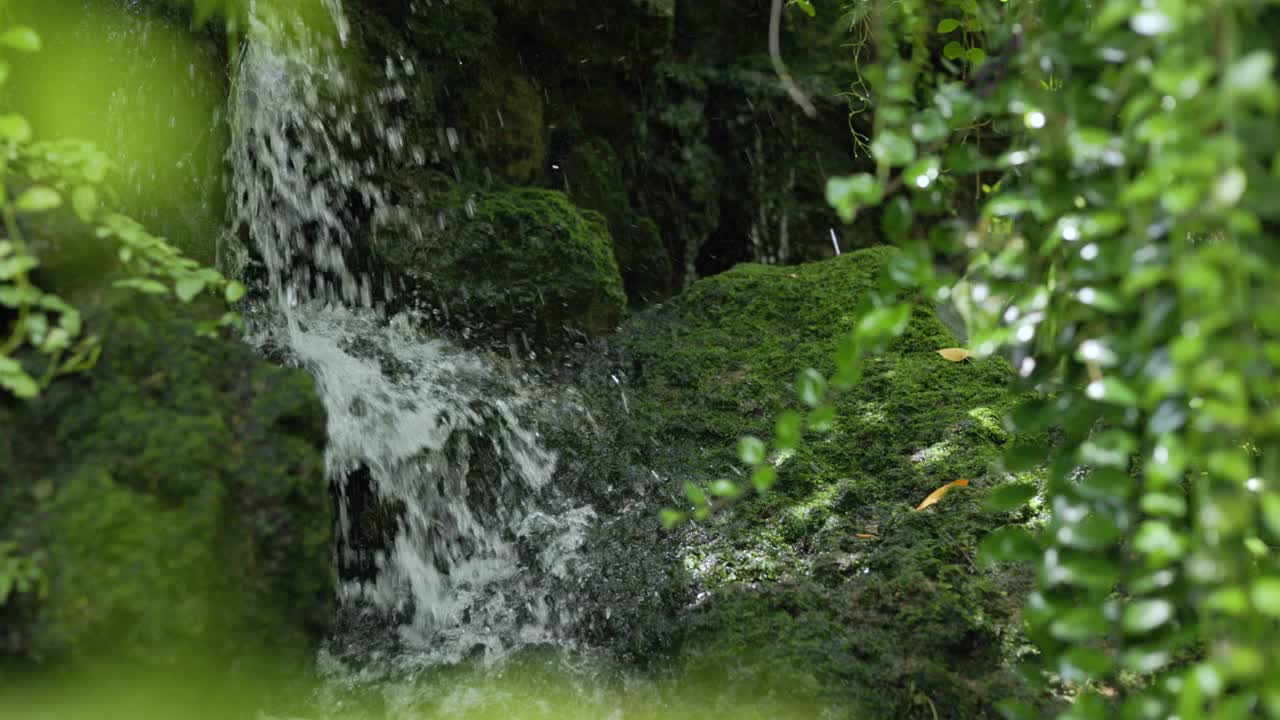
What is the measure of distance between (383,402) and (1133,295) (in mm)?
2901

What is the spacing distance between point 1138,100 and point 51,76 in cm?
334

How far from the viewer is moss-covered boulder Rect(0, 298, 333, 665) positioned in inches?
66.2

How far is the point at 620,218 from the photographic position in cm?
510

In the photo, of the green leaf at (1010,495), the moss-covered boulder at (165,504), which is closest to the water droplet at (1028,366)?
the green leaf at (1010,495)

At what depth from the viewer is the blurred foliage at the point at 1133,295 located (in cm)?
107

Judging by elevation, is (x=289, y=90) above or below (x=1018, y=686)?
above

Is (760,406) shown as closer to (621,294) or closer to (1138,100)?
(621,294)

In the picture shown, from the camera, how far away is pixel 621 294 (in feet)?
14.1

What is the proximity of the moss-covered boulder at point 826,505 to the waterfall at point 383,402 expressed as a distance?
39 centimetres

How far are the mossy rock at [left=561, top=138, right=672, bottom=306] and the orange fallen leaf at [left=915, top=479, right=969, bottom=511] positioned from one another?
7.79 feet

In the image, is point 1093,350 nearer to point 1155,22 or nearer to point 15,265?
point 1155,22

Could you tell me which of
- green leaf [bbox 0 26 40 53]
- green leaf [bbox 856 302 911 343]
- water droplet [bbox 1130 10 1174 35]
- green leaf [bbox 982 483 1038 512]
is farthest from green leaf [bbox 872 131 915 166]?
green leaf [bbox 0 26 40 53]

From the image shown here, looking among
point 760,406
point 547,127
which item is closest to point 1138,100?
point 760,406

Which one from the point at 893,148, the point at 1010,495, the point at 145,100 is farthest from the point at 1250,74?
the point at 145,100
